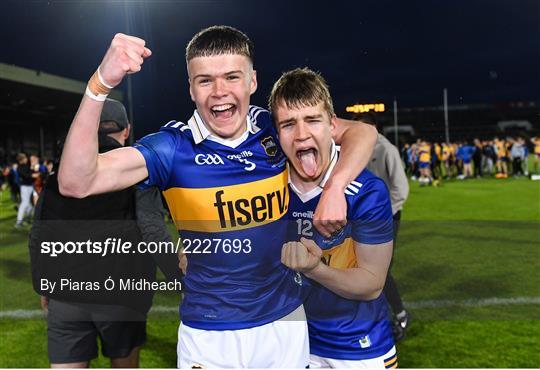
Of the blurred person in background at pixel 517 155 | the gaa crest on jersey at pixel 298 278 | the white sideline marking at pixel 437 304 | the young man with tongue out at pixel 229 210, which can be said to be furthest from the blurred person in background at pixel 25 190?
the blurred person in background at pixel 517 155

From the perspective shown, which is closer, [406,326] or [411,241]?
[406,326]

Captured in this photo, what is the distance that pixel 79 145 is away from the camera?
1628mm

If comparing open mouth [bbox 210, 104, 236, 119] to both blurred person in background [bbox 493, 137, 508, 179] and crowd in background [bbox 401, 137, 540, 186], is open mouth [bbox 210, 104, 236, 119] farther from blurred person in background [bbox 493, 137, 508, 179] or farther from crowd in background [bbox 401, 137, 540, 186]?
blurred person in background [bbox 493, 137, 508, 179]

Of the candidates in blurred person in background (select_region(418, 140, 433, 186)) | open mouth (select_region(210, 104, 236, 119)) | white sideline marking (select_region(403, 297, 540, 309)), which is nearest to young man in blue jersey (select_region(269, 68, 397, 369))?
open mouth (select_region(210, 104, 236, 119))

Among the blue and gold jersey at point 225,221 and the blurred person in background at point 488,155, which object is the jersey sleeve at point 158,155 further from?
the blurred person in background at point 488,155

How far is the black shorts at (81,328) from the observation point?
2.59 m

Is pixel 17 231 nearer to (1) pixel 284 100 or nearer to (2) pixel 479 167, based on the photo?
(1) pixel 284 100

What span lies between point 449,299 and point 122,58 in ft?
→ 14.1

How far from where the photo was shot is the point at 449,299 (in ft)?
16.7

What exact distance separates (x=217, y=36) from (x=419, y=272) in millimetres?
4819

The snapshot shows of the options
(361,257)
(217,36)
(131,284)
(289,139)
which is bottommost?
(131,284)

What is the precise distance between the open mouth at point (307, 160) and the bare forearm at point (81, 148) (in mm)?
745

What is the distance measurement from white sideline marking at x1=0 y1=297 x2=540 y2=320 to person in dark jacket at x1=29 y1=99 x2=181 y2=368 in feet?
7.53

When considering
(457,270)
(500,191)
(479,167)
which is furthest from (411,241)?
(479,167)
